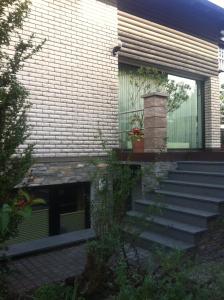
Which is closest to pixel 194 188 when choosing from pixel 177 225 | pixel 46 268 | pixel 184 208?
pixel 184 208

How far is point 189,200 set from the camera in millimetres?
5832

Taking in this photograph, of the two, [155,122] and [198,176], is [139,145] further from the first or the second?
[198,176]

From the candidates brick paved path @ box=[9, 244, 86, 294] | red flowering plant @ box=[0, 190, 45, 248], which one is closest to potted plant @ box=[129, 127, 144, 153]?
brick paved path @ box=[9, 244, 86, 294]

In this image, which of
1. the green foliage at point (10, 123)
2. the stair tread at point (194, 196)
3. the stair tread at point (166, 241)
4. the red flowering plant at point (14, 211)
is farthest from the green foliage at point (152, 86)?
the red flowering plant at point (14, 211)

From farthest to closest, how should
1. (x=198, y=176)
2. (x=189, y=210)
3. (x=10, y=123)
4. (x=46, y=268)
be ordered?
(x=198, y=176) < (x=189, y=210) < (x=46, y=268) < (x=10, y=123)

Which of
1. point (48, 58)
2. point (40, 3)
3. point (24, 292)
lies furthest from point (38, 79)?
point (24, 292)

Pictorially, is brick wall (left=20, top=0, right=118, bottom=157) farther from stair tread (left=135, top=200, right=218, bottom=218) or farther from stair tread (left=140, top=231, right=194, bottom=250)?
stair tread (left=140, top=231, right=194, bottom=250)

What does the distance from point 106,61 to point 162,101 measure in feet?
5.16

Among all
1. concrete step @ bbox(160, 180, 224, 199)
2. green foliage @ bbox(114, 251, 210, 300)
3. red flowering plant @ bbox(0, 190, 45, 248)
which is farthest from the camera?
concrete step @ bbox(160, 180, 224, 199)

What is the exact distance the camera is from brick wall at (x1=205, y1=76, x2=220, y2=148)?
33.6 feet

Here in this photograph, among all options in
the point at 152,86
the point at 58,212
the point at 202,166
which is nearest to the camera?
the point at 202,166

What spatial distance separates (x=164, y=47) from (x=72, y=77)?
3.10 meters

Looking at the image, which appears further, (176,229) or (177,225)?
(177,225)

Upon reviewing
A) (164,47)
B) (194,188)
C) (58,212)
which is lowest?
(58,212)
